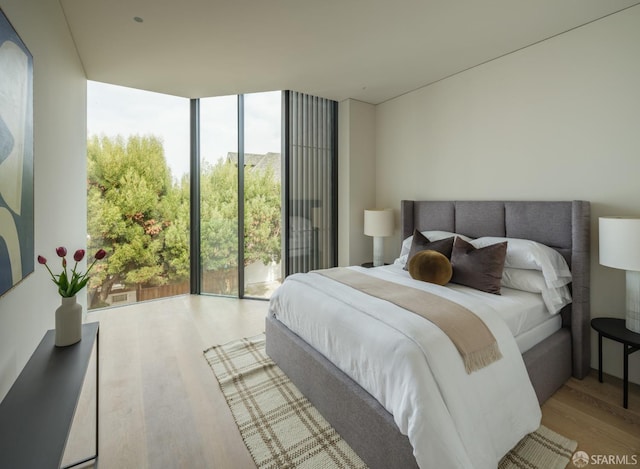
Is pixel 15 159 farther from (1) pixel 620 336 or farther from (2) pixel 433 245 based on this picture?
(1) pixel 620 336

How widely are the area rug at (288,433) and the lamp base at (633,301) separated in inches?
36.4

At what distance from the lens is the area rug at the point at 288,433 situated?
1567mm

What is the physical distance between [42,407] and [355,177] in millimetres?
3635

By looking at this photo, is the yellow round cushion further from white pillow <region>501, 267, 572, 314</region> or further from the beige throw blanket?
white pillow <region>501, 267, 572, 314</region>

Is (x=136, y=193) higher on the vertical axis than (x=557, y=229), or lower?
higher

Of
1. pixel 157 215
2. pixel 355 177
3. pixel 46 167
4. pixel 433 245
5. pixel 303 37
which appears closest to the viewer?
pixel 46 167

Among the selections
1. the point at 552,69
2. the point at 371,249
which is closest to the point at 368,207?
the point at 371,249

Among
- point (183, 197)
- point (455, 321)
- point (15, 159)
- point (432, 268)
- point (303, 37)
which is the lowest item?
point (455, 321)

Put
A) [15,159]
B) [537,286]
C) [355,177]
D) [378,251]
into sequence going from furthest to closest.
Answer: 1. [355,177]
2. [378,251]
3. [537,286]
4. [15,159]

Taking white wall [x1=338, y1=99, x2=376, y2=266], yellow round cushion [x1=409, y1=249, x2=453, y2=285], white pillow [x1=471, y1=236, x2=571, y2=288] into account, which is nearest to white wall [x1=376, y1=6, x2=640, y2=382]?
white pillow [x1=471, y1=236, x2=571, y2=288]

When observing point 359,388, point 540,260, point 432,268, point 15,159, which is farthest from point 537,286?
point 15,159

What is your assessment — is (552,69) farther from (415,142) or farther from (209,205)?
(209,205)

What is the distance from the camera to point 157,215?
13.1 feet

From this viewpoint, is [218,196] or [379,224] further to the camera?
[218,196]
